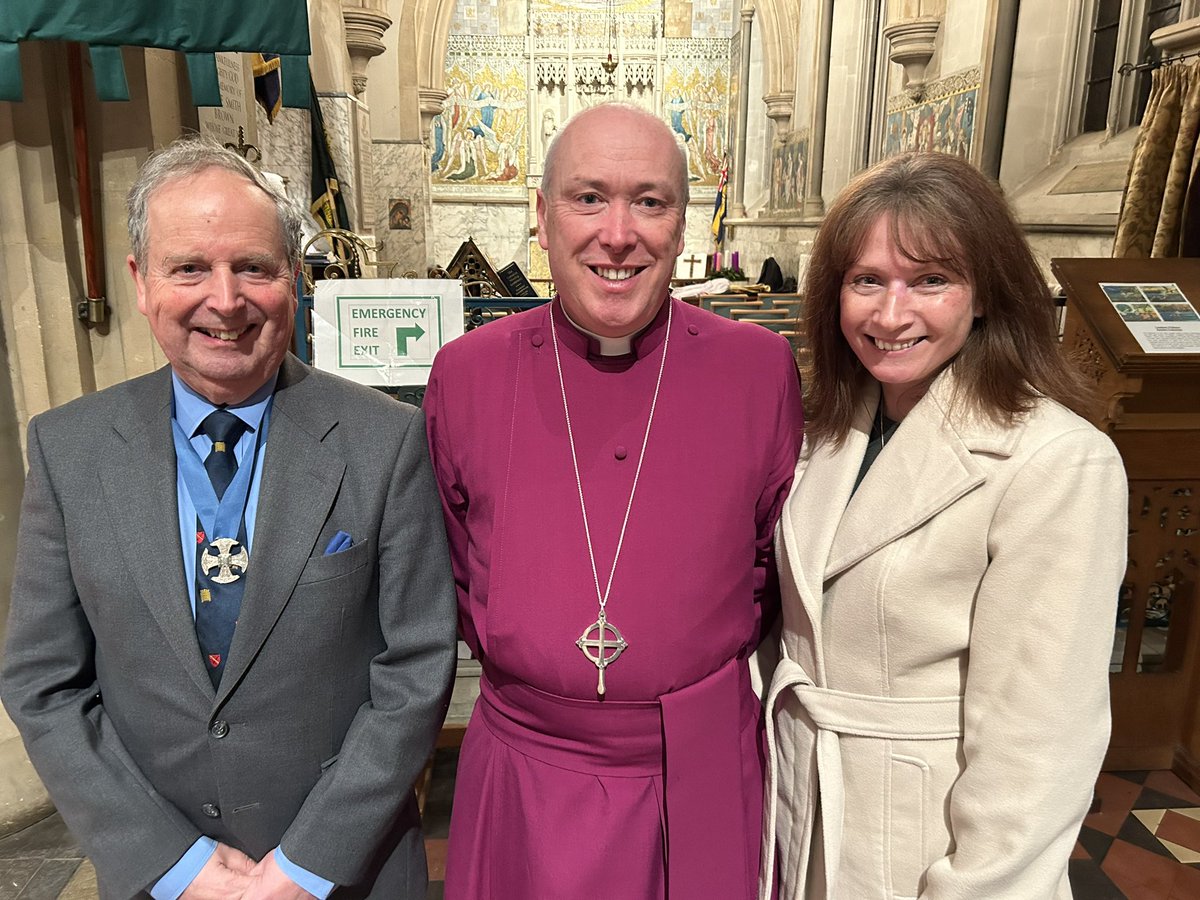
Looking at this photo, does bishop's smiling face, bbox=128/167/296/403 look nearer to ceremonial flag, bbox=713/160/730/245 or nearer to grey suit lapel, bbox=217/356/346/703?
grey suit lapel, bbox=217/356/346/703

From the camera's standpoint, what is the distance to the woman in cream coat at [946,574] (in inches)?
51.1

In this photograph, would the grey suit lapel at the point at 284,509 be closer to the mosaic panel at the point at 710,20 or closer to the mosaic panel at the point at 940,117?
the mosaic panel at the point at 940,117

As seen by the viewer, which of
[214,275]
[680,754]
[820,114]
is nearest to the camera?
[214,275]

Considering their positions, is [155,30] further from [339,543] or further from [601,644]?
[601,644]

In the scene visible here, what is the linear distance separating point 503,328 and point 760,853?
1239 mm

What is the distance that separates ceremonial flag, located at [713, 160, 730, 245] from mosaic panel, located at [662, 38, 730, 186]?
406 millimetres

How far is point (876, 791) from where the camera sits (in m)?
1.49

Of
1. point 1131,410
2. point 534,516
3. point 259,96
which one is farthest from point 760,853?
point 259,96

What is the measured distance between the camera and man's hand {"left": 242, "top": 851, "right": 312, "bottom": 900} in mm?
1412

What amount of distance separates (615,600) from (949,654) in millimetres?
598

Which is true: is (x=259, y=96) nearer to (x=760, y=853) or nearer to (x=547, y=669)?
(x=547, y=669)

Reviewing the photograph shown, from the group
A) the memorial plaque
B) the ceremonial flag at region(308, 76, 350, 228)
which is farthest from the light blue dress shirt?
the ceremonial flag at region(308, 76, 350, 228)

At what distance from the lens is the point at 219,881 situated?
4.64ft

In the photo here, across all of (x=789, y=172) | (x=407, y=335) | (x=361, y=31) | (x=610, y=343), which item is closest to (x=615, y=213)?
(x=610, y=343)
